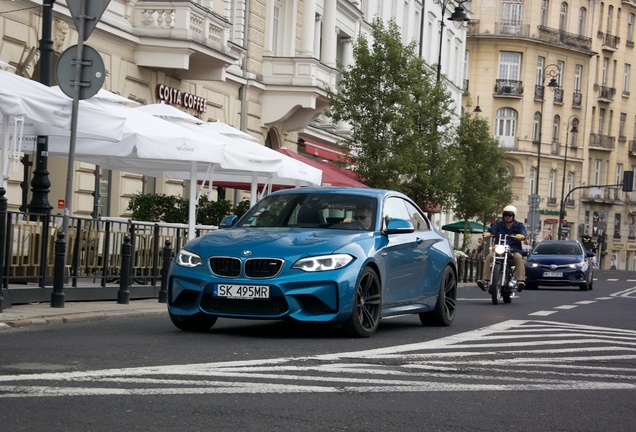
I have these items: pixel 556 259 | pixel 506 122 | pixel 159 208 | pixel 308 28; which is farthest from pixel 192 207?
pixel 506 122

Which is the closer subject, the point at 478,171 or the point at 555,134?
the point at 478,171

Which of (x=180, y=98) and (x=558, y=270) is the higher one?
(x=180, y=98)

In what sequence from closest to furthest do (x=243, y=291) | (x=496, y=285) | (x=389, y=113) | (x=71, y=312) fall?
(x=243, y=291) < (x=71, y=312) < (x=496, y=285) < (x=389, y=113)

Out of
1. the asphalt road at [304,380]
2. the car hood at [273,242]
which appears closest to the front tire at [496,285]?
the asphalt road at [304,380]

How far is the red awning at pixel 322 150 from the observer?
45.1 m

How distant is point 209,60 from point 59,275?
58.8ft

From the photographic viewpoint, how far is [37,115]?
15438mm

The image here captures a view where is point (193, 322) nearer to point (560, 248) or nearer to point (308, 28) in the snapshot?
point (560, 248)

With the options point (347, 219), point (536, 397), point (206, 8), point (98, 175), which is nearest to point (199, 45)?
point (206, 8)

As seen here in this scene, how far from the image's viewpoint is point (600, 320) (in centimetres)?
1878

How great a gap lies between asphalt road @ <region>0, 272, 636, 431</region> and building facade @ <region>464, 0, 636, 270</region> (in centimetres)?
8295

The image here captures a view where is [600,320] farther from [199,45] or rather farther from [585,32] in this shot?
[585,32]

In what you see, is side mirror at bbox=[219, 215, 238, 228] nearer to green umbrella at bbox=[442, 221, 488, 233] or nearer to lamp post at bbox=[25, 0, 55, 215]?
lamp post at bbox=[25, 0, 55, 215]

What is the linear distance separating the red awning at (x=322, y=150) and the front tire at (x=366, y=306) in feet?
96.5
